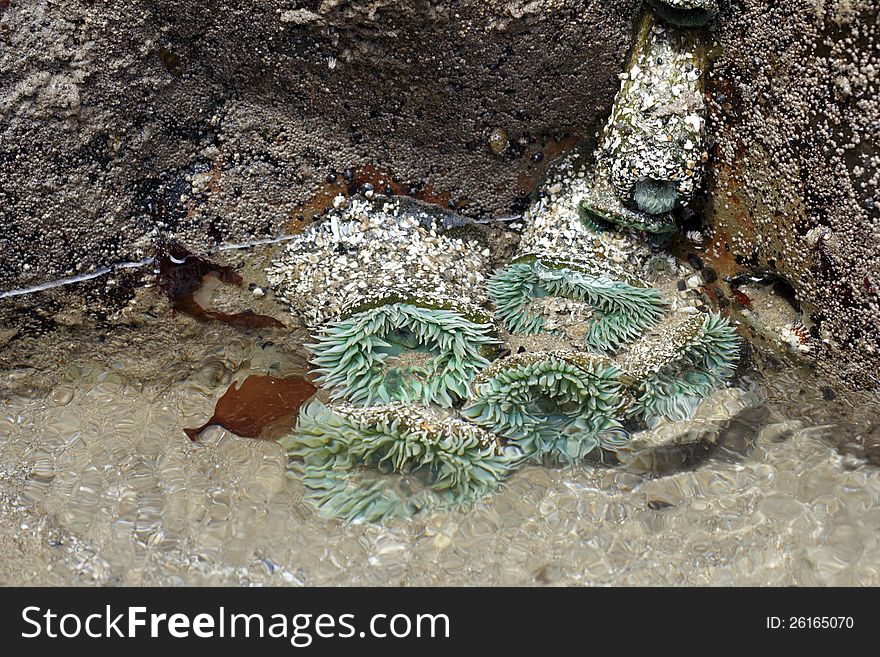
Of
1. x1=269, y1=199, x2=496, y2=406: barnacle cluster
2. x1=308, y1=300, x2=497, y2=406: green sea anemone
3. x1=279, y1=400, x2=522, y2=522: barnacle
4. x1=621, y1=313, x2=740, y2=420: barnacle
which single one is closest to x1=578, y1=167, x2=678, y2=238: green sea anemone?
x1=621, y1=313, x2=740, y2=420: barnacle

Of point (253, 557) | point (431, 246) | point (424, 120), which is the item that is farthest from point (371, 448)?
point (424, 120)

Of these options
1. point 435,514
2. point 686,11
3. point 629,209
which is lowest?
point 435,514

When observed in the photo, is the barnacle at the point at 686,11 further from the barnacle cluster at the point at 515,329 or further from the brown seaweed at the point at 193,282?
the brown seaweed at the point at 193,282

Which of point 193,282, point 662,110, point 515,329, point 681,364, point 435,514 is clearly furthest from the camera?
point 193,282

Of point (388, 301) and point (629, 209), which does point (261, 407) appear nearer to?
point (388, 301)

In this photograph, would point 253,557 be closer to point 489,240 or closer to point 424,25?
point 489,240

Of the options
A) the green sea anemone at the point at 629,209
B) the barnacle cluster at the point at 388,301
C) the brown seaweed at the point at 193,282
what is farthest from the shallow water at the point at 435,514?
the green sea anemone at the point at 629,209

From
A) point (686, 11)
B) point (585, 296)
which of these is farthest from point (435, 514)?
point (686, 11)
